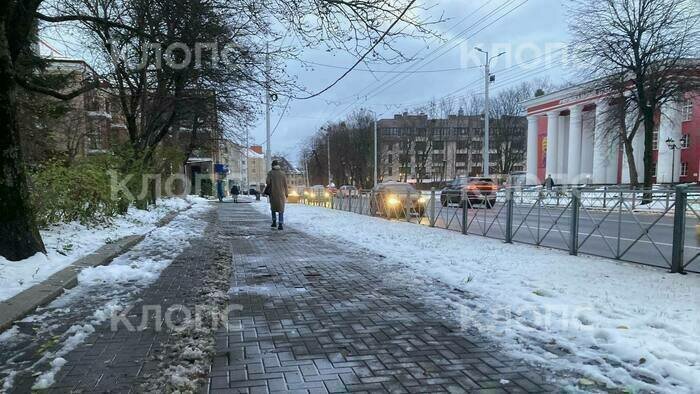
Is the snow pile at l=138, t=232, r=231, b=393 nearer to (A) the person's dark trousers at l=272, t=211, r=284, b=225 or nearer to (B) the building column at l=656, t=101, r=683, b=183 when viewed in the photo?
(A) the person's dark trousers at l=272, t=211, r=284, b=225

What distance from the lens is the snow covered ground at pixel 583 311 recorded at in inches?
143

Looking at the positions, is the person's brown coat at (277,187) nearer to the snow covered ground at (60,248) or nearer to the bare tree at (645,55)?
the snow covered ground at (60,248)

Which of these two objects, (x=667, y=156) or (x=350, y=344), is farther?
(x=667, y=156)

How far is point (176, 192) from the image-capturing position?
108 ft

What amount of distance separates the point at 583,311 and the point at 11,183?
7.30 metres

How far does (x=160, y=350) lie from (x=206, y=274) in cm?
328

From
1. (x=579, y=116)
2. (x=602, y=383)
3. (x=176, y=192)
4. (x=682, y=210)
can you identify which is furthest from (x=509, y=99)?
(x=602, y=383)

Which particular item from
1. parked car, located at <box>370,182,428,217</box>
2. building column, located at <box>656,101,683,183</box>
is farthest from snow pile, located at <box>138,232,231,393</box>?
building column, located at <box>656,101,683,183</box>

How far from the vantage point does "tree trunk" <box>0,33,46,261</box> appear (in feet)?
21.2

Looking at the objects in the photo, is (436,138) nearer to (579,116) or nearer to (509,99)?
(509,99)

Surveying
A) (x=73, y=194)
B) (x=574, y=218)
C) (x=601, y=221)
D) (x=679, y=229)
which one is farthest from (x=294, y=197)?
(x=679, y=229)

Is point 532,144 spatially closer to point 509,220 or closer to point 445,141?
point 445,141

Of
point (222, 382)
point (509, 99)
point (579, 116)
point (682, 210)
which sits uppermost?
point (509, 99)

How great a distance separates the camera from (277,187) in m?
13.6
